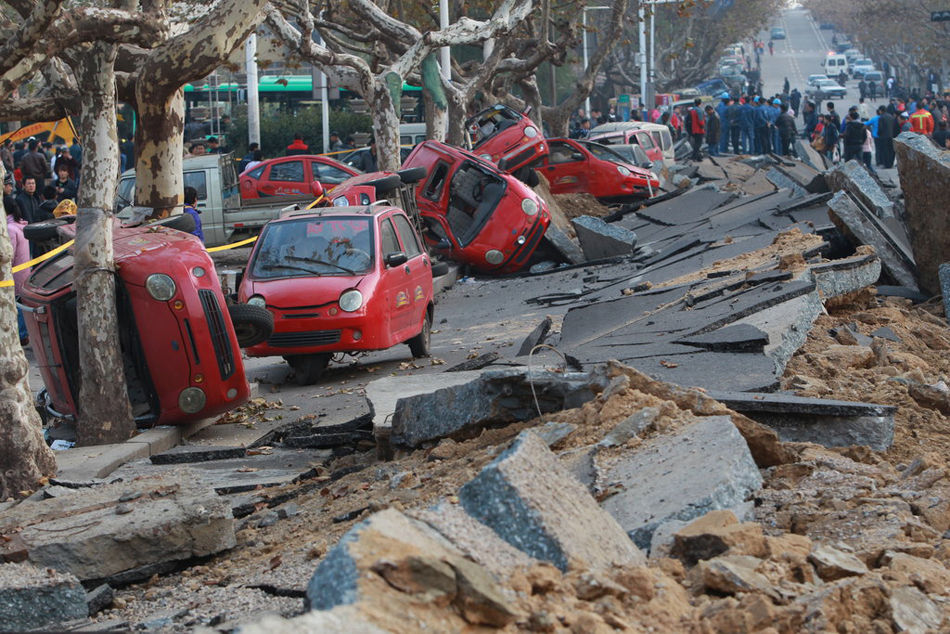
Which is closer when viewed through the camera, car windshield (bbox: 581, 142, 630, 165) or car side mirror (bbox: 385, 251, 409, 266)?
car side mirror (bbox: 385, 251, 409, 266)

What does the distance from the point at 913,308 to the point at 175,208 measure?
7.43 meters

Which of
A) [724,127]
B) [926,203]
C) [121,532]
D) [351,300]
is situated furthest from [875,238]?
[724,127]

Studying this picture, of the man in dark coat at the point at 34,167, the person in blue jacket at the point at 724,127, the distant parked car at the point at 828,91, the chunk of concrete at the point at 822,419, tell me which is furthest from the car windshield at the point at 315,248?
the distant parked car at the point at 828,91

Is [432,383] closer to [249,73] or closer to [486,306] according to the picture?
[486,306]

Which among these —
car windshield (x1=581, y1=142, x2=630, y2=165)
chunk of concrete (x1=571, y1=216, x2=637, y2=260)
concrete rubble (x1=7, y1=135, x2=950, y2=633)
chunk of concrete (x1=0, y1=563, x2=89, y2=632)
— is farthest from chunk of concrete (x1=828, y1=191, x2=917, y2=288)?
car windshield (x1=581, y1=142, x2=630, y2=165)

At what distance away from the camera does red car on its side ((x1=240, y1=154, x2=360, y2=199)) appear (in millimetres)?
24141

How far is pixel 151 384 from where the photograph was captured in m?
10.0

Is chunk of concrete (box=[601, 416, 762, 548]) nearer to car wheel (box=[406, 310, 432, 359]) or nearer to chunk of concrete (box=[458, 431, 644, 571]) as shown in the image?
chunk of concrete (box=[458, 431, 644, 571])

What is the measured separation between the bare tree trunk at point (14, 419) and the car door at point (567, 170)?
18.5 metres

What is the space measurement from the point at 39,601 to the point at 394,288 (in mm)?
7899

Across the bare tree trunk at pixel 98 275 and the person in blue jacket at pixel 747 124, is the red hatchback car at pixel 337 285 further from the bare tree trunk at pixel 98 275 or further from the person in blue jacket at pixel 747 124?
the person in blue jacket at pixel 747 124

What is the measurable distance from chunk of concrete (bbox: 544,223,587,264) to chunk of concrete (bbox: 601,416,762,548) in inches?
570

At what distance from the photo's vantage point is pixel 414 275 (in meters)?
13.6

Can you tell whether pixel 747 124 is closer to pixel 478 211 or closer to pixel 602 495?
pixel 478 211
